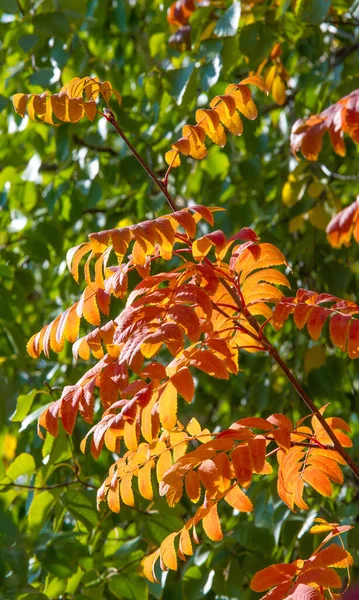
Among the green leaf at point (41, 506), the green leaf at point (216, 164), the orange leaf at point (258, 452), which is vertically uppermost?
the orange leaf at point (258, 452)

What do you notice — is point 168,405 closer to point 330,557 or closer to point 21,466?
point 330,557

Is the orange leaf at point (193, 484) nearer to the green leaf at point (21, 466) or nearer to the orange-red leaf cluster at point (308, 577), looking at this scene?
the orange-red leaf cluster at point (308, 577)

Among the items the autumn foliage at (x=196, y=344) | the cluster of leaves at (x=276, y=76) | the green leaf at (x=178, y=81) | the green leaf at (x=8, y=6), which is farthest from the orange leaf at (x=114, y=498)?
the green leaf at (x=8, y=6)

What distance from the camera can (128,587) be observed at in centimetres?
145

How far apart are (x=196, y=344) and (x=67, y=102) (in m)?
0.29

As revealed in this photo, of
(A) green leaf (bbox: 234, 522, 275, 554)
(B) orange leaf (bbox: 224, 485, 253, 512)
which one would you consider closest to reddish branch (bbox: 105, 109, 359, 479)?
(B) orange leaf (bbox: 224, 485, 253, 512)

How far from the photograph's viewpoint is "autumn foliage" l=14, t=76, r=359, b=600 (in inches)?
32.0

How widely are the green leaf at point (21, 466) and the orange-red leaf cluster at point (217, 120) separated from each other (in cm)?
65

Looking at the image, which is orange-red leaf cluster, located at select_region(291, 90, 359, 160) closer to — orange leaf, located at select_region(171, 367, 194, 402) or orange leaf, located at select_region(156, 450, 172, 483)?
orange leaf, located at select_region(171, 367, 194, 402)

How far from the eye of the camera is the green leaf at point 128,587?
1.44 metres

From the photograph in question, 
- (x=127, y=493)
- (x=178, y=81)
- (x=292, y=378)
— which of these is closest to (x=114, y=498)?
(x=127, y=493)

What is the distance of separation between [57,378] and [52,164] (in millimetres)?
780

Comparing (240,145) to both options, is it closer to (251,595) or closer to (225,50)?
(225,50)

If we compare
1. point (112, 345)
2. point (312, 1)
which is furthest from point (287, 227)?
point (112, 345)
